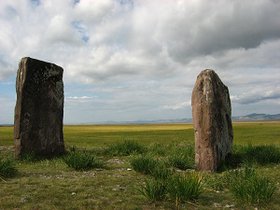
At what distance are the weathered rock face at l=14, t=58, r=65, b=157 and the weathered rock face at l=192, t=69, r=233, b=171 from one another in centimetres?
922

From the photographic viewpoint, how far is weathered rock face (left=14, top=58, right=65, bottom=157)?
2200 centimetres

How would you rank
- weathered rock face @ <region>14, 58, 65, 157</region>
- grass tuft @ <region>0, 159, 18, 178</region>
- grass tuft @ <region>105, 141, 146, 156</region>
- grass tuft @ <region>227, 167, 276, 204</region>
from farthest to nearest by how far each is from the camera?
1. grass tuft @ <region>105, 141, 146, 156</region>
2. weathered rock face @ <region>14, 58, 65, 157</region>
3. grass tuft @ <region>0, 159, 18, 178</region>
4. grass tuft @ <region>227, 167, 276, 204</region>

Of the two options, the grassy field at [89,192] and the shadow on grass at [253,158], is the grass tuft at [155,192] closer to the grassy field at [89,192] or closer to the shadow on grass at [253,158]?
the grassy field at [89,192]

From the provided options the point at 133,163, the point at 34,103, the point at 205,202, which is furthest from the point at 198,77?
the point at 34,103

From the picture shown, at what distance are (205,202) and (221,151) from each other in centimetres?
704

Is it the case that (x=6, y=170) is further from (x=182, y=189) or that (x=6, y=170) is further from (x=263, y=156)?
(x=263, y=156)

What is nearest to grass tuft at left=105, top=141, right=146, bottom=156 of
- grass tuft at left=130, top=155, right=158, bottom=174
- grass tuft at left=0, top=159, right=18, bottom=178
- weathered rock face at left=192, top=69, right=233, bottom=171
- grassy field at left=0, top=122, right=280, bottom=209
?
grassy field at left=0, top=122, right=280, bottom=209

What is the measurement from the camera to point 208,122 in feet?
56.3

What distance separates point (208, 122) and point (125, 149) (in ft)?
27.3

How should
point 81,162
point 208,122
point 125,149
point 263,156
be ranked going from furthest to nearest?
point 125,149 → point 263,156 → point 81,162 → point 208,122

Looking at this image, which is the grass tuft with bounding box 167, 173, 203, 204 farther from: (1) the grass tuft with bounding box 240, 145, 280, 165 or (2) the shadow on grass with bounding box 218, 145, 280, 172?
(1) the grass tuft with bounding box 240, 145, 280, 165

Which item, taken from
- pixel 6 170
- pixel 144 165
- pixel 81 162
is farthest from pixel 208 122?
pixel 6 170

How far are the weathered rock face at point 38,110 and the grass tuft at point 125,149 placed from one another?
9.86ft

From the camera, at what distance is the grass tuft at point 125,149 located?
78.5 ft
